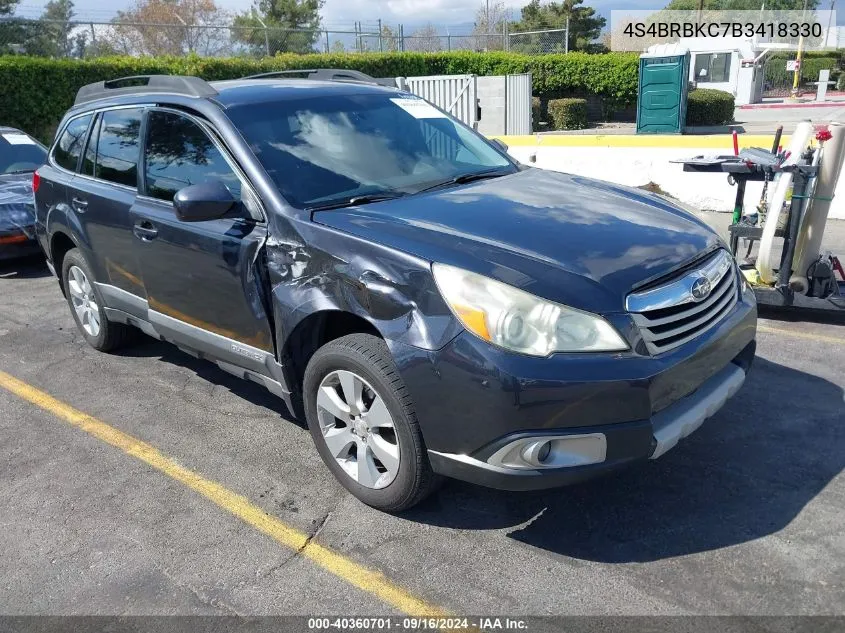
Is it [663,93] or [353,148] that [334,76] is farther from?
[663,93]

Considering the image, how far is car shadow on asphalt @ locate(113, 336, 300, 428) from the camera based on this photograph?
445 cm

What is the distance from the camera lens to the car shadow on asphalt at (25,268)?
8164 mm

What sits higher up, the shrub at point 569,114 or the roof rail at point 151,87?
the roof rail at point 151,87

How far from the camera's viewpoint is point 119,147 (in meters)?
4.55

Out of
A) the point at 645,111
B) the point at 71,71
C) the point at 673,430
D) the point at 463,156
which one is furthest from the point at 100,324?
the point at 645,111

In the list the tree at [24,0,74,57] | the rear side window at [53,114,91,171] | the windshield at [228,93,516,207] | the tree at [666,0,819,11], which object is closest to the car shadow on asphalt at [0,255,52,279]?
the rear side window at [53,114,91,171]

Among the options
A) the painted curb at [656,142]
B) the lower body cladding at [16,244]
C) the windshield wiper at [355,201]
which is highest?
the windshield wiper at [355,201]

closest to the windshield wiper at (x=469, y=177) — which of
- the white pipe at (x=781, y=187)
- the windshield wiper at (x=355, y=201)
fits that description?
the windshield wiper at (x=355, y=201)

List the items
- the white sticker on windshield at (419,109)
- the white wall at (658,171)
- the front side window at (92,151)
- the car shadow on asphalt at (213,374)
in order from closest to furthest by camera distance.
→ 1. the white sticker on windshield at (419,109)
2. the car shadow on asphalt at (213,374)
3. the front side window at (92,151)
4. the white wall at (658,171)

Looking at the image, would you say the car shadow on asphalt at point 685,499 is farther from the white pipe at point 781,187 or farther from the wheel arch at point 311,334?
the white pipe at point 781,187

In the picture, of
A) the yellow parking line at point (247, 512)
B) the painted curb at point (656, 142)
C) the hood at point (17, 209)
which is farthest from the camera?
the painted curb at point (656, 142)

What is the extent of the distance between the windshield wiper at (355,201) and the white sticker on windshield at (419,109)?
946mm

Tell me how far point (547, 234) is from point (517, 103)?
1658 centimetres

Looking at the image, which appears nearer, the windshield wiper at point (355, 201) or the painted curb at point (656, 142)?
the windshield wiper at point (355, 201)
